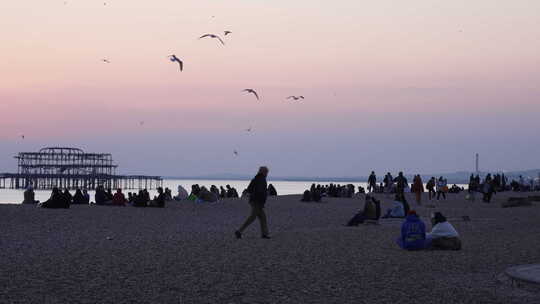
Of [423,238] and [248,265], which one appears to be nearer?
[248,265]

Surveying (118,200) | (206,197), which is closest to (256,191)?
(118,200)

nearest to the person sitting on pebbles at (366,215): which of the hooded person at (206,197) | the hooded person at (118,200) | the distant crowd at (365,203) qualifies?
the distant crowd at (365,203)

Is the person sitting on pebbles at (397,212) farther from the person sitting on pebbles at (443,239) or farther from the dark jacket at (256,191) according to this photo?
the person sitting on pebbles at (443,239)

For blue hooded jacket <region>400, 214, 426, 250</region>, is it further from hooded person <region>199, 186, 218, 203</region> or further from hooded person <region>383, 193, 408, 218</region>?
hooded person <region>199, 186, 218, 203</region>

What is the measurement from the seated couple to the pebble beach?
28 cm

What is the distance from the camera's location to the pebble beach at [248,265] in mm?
9117

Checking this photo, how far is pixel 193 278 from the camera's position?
1045 cm

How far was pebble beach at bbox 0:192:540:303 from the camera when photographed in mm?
9117

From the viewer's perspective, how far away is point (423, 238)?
14.6 metres

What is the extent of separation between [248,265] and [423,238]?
13.6 feet

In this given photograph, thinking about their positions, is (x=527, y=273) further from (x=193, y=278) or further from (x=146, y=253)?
A: (x=146, y=253)

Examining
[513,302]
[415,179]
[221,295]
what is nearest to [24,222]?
[221,295]

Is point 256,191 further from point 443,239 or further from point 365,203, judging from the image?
point 365,203

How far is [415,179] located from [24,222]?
20.5 metres
